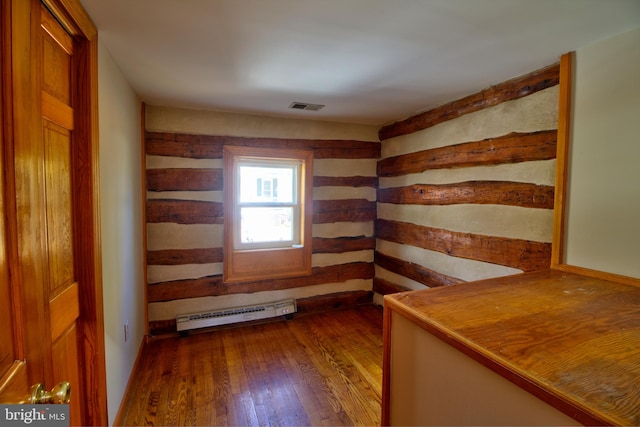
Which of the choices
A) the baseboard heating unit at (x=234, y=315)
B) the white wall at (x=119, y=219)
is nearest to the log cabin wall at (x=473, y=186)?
the baseboard heating unit at (x=234, y=315)

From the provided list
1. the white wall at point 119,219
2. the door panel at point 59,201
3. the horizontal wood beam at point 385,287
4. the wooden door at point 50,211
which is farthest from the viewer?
the horizontal wood beam at point 385,287

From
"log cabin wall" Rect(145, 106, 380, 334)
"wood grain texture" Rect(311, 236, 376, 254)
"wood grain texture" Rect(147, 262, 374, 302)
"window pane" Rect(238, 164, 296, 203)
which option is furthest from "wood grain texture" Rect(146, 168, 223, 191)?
"wood grain texture" Rect(311, 236, 376, 254)

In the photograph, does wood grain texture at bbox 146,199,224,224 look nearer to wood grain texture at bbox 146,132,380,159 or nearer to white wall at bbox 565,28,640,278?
wood grain texture at bbox 146,132,380,159

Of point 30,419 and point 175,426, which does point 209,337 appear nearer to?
point 175,426

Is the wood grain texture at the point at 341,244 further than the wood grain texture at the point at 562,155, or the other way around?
the wood grain texture at the point at 341,244

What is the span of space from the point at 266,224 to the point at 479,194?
2.19 m

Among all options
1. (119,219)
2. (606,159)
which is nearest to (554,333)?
(606,159)

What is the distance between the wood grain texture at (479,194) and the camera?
2.02 meters

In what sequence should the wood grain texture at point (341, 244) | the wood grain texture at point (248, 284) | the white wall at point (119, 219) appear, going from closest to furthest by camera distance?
1. the white wall at point (119, 219)
2. the wood grain texture at point (248, 284)
3. the wood grain texture at point (341, 244)

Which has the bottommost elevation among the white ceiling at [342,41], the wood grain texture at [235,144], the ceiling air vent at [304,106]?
the wood grain texture at [235,144]

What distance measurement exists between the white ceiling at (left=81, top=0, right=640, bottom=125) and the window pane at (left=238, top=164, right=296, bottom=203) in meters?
0.94

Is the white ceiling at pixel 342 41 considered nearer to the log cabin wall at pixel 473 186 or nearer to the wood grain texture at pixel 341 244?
the log cabin wall at pixel 473 186

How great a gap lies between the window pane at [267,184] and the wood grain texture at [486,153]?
1.28 m

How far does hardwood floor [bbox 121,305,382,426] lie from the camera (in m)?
2.00
